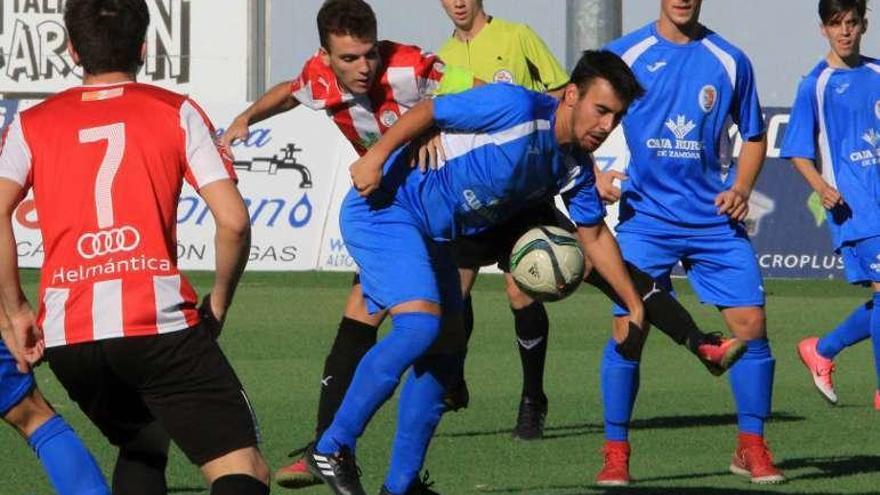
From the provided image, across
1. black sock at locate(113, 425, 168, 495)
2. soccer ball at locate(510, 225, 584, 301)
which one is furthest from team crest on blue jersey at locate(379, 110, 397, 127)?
black sock at locate(113, 425, 168, 495)

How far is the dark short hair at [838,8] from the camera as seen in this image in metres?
9.91

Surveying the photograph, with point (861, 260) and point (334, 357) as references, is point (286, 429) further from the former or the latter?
point (861, 260)

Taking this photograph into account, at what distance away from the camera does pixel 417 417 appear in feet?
24.3

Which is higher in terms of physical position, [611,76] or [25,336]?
[611,76]

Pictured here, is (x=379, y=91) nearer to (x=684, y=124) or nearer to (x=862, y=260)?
(x=684, y=124)

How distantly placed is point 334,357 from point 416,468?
1.12 meters

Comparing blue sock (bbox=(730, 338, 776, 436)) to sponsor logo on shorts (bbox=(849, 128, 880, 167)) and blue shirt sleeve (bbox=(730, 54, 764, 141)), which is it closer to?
blue shirt sleeve (bbox=(730, 54, 764, 141))

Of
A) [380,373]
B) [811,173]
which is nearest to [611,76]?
[380,373]

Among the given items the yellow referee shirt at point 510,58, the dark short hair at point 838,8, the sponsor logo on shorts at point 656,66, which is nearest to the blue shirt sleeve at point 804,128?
the dark short hair at point 838,8

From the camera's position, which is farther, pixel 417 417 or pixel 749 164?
pixel 749 164

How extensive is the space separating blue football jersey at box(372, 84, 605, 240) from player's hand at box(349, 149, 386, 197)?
249 millimetres

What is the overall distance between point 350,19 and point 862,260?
3.75m

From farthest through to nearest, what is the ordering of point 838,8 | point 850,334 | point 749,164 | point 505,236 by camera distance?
point 850,334, point 838,8, point 749,164, point 505,236

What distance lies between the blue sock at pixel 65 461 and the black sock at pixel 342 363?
6.54ft
